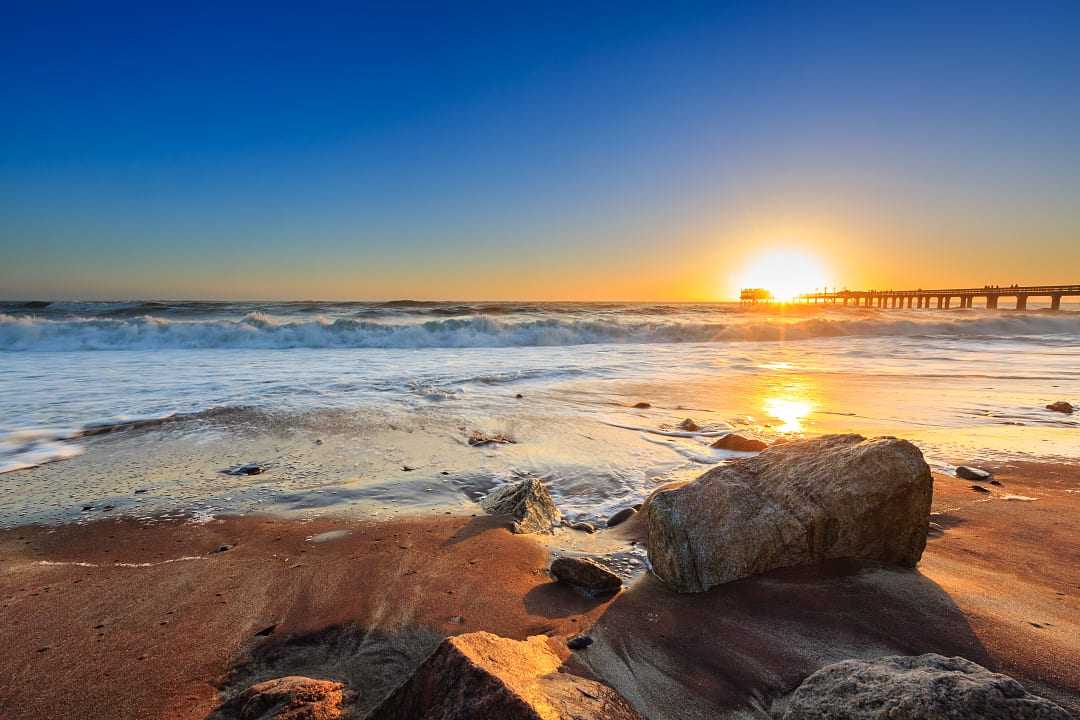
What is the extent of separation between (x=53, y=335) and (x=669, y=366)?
2105 centimetres

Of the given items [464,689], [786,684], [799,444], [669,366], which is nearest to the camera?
[464,689]

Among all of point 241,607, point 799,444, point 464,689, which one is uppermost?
point 799,444

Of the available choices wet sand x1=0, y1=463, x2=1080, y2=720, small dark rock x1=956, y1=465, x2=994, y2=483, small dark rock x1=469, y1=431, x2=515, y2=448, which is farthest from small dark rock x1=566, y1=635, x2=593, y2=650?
small dark rock x1=956, y1=465, x2=994, y2=483

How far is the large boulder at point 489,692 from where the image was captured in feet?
4.48

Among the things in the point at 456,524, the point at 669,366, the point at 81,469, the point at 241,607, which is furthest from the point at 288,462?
the point at 669,366

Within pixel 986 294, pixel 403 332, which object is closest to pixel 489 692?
pixel 403 332

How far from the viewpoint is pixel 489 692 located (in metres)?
1.38

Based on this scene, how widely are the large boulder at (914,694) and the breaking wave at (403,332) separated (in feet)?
59.8

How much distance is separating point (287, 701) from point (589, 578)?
1372mm

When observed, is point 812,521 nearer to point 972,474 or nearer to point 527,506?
point 527,506

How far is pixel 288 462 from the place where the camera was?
16.3 ft

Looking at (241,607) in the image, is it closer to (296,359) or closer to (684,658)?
(684,658)

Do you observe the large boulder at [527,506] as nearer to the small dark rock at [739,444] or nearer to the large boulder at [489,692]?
the large boulder at [489,692]

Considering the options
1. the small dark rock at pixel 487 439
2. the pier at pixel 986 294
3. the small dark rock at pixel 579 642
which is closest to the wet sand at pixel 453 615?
the small dark rock at pixel 579 642
